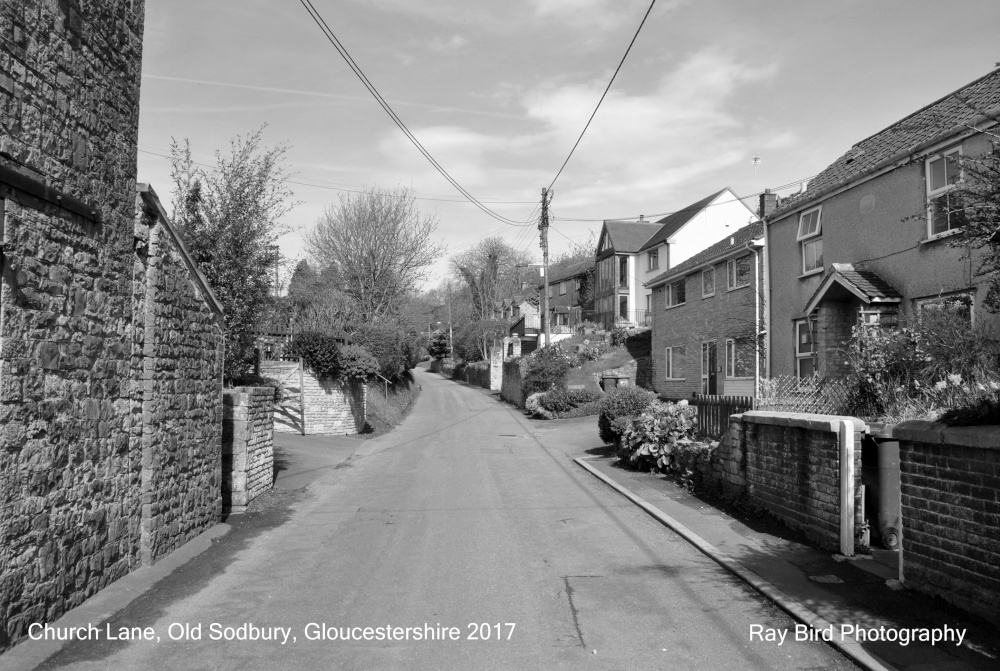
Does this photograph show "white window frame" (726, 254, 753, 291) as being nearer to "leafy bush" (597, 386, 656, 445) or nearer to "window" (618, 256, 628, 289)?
"leafy bush" (597, 386, 656, 445)

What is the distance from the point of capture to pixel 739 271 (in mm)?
24328

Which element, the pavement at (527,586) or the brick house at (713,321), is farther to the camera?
the brick house at (713,321)

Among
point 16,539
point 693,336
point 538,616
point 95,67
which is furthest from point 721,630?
point 693,336

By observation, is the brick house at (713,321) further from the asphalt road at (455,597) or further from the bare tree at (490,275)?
the bare tree at (490,275)

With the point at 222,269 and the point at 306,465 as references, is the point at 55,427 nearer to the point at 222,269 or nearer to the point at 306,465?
the point at 222,269

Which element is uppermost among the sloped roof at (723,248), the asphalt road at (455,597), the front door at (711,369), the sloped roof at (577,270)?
the sloped roof at (577,270)

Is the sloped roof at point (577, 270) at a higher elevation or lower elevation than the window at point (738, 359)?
higher

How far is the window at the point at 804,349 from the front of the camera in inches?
697

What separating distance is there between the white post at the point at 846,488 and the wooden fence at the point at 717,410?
3934 millimetres

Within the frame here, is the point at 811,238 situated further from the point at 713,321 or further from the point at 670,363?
the point at 670,363

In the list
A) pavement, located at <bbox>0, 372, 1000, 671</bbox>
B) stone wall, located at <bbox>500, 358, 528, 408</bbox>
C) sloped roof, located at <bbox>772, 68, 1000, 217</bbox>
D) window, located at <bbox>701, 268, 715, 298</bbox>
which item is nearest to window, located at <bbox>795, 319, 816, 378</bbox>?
sloped roof, located at <bbox>772, 68, 1000, 217</bbox>

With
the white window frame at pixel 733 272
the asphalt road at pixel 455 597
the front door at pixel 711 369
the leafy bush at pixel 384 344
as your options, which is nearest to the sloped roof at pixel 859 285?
the asphalt road at pixel 455 597

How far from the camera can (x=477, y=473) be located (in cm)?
1484

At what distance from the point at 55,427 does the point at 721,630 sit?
5612 mm
